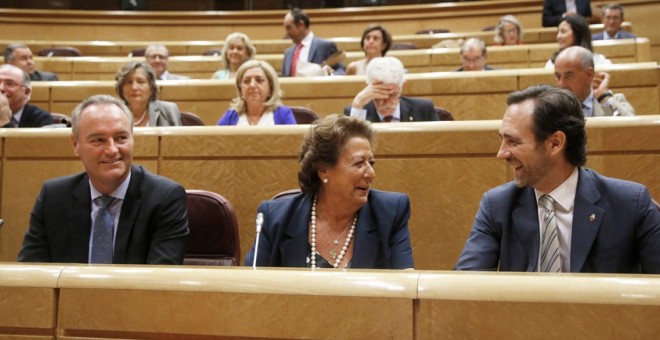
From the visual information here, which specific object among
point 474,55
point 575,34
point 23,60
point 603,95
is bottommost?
point 603,95

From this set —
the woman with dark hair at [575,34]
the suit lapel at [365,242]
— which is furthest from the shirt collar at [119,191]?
the woman with dark hair at [575,34]

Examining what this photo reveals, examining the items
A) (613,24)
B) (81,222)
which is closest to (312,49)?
(613,24)

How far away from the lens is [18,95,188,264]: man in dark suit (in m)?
1.58

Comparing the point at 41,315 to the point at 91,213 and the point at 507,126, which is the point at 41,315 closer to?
the point at 91,213

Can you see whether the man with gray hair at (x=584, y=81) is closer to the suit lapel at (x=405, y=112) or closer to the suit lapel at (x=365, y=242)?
the suit lapel at (x=405, y=112)

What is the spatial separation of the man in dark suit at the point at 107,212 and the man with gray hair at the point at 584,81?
5.25ft

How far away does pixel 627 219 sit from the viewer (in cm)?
131

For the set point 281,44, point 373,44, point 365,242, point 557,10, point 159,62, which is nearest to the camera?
point 365,242

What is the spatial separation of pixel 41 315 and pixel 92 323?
0.07 m

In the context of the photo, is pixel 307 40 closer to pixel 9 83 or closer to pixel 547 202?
pixel 9 83

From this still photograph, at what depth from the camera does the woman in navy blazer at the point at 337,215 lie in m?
1.57

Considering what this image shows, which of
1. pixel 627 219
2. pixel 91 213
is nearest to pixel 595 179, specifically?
pixel 627 219

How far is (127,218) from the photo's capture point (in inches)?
62.7

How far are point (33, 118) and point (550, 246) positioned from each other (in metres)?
2.32
